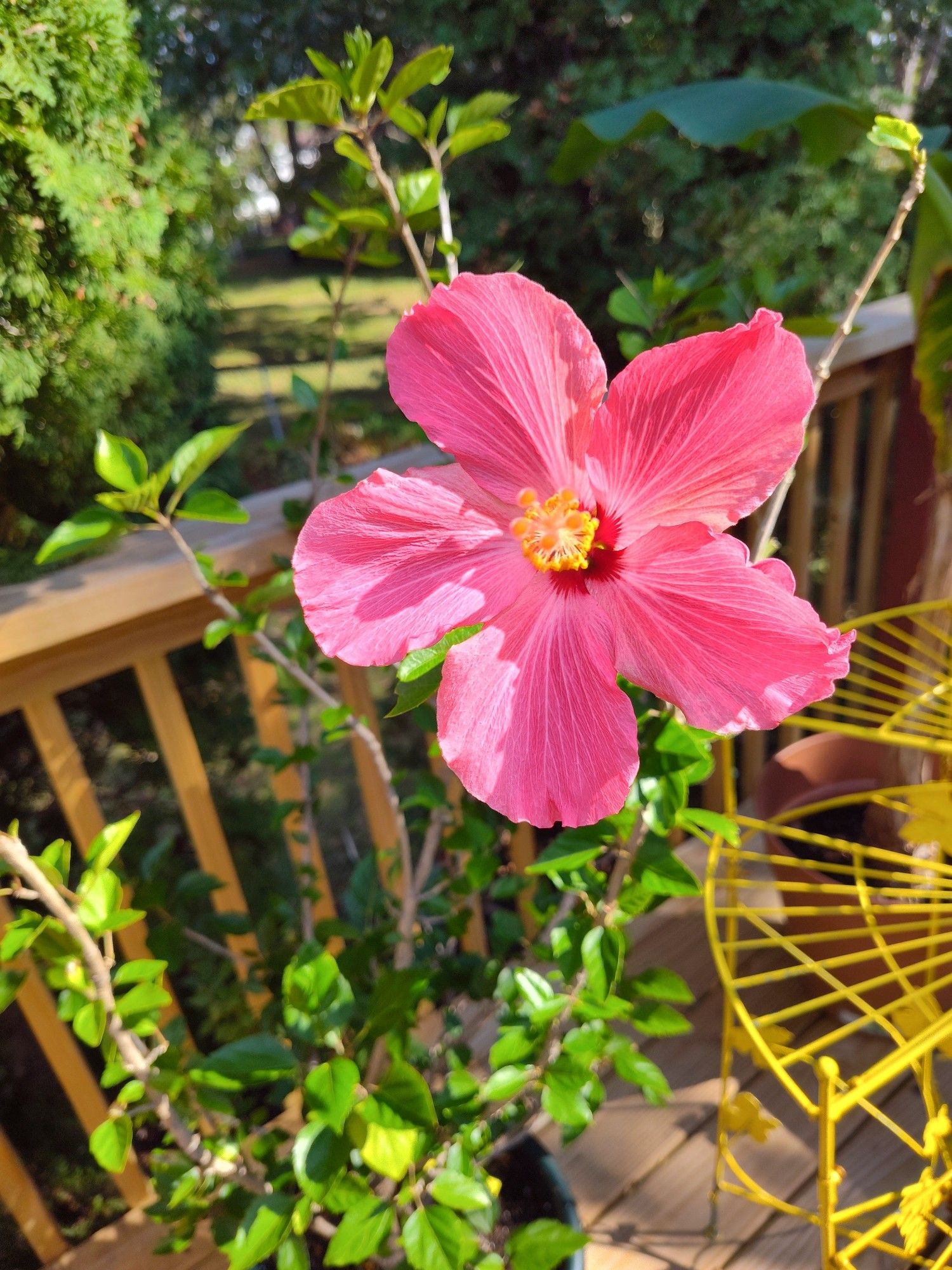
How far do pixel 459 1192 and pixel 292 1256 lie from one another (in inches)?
7.9

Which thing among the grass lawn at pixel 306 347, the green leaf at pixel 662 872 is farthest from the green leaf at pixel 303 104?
the grass lawn at pixel 306 347

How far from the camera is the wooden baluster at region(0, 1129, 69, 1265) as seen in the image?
1.35 metres

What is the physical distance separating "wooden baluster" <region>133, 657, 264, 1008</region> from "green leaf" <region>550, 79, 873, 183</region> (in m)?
1.13

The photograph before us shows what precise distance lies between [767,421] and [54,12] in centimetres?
103

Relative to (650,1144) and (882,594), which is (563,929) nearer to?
(650,1144)

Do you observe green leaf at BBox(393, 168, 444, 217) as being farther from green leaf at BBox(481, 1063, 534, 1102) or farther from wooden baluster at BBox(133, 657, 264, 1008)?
green leaf at BBox(481, 1063, 534, 1102)

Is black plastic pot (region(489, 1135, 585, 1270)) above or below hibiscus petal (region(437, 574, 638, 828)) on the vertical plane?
below

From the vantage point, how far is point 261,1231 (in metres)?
0.86

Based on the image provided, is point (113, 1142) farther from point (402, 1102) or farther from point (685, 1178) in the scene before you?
point (685, 1178)

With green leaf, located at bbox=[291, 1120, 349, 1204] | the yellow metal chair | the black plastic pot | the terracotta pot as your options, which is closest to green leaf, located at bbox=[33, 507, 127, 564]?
green leaf, located at bbox=[291, 1120, 349, 1204]

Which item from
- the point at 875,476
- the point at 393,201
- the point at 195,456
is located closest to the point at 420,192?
the point at 393,201

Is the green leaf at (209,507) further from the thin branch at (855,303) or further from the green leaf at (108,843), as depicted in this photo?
the thin branch at (855,303)

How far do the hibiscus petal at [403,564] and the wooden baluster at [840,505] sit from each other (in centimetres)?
168

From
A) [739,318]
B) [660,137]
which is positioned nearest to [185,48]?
[660,137]
